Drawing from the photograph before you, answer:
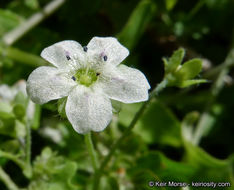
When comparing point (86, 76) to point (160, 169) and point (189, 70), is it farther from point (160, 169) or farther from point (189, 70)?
point (160, 169)

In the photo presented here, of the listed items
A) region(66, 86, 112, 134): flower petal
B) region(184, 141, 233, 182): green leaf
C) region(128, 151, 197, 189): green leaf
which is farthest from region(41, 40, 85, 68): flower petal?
region(184, 141, 233, 182): green leaf

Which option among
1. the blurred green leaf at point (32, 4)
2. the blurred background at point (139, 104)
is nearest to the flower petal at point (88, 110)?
the blurred background at point (139, 104)

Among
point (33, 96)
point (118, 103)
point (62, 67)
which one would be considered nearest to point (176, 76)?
point (118, 103)

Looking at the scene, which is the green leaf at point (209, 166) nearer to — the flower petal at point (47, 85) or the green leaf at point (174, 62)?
the green leaf at point (174, 62)

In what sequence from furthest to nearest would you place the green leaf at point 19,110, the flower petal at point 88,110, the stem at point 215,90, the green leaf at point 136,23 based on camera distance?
the stem at point 215,90 → the green leaf at point 136,23 → the green leaf at point 19,110 → the flower petal at point 88,110

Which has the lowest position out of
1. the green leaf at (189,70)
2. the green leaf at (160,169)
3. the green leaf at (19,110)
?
the green leaf at (160,169)

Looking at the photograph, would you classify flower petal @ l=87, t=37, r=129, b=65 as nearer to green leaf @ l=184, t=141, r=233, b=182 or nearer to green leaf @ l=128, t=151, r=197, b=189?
green leaf @ l=128, t=151, r=197, b=189
